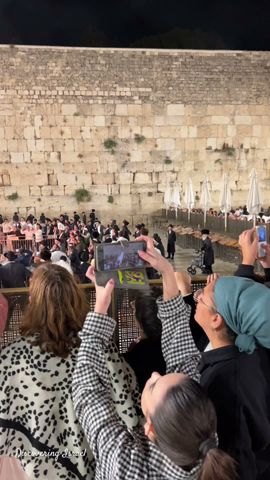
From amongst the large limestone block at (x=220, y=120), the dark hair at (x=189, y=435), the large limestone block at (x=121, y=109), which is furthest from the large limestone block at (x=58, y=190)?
the dark hair at (x=189, y=435)

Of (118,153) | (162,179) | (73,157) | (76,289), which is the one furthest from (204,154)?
(76,289)

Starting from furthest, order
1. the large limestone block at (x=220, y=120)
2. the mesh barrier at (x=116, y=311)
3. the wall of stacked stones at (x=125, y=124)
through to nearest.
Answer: the large limestone block at (x=220, y=120), the wall of stacked stones at (x=125, y=124), the mesh barrier at (x=116, y=311)

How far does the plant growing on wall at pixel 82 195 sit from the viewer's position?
18234 mm

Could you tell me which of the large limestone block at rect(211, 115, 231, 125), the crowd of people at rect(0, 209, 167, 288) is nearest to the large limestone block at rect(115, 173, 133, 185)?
the crowd of people at rect(0, 209, 167, 288)

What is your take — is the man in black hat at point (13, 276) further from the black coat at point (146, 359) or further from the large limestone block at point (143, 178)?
the large limestone block at point (143, 178)

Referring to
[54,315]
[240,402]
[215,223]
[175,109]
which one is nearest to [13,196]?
[175,109]

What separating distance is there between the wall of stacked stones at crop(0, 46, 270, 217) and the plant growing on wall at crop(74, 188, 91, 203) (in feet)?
0.72

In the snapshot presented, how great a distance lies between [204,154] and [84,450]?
61.1 ft

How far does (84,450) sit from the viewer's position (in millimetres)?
1554

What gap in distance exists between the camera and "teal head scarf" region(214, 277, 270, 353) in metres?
1.48

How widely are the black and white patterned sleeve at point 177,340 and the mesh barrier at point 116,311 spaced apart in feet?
2.35

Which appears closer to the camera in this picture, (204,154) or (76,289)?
(76,289)

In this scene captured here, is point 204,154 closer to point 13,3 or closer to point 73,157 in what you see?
point 73,157

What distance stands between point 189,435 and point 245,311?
54 centimetres
